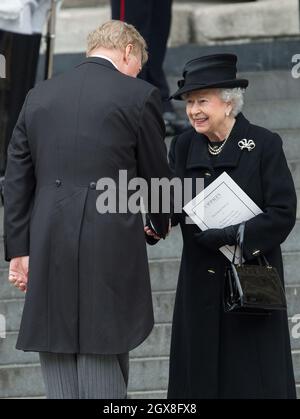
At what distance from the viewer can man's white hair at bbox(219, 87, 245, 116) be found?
16.2 ft

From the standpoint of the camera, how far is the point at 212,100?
4.95 meters

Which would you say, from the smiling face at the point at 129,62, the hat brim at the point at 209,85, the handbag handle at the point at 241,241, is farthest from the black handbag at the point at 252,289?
the smiling face at the point at 129,62

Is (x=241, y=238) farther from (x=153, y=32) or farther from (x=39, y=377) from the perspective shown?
(x=153, y=32)

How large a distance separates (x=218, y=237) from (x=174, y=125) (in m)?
3.17

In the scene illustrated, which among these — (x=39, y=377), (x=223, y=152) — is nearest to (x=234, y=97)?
(x=223, y=152)

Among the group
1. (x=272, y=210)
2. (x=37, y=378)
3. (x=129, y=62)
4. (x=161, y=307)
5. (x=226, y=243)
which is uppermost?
(x=129, y=62)

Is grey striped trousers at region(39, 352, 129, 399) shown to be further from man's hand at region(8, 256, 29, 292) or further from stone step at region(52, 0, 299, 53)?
stone step at region(52, 0, 299, 53)

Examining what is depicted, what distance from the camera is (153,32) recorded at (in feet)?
26.2

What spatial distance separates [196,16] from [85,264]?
19.5 ft

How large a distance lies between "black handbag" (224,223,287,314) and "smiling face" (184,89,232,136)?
451 mm

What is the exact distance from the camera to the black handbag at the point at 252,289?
467 cm

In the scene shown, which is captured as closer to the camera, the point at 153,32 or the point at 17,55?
the point at 17,55

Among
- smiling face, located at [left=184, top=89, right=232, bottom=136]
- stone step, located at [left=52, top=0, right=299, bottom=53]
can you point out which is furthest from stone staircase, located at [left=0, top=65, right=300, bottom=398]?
stone step, located at [left=52, top=0, right=299, bottom=53]
